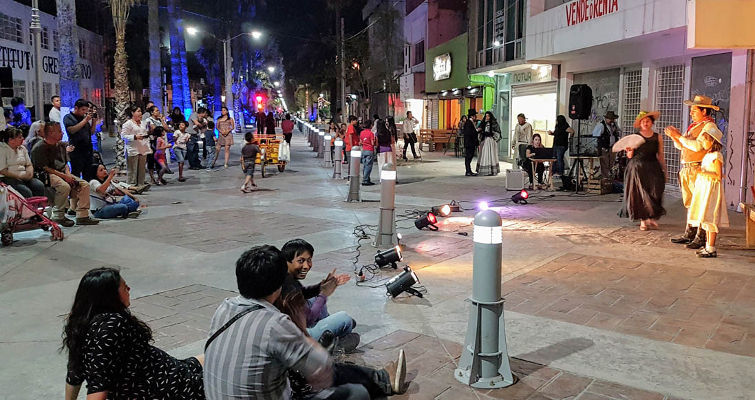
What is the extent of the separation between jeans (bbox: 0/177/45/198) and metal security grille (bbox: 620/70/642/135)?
1267cm

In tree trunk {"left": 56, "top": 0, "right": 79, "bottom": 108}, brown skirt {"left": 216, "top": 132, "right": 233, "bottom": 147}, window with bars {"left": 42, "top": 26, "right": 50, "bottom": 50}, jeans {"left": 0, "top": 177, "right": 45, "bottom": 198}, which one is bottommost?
jeans {"left": 0, "top": 177, "right": 45, "bottom": 198}

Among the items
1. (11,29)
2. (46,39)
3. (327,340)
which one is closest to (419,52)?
Result: (11,29)

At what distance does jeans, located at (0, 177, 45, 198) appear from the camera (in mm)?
9547

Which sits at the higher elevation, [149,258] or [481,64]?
[481,64]

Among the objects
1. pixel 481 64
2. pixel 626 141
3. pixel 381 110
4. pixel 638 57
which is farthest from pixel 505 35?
pixel 381 110

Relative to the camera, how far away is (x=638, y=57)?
1523 cm

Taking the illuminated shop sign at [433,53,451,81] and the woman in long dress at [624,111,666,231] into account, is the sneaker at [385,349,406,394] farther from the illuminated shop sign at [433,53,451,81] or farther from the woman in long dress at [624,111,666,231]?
the illuminated shop sign at [433,53,451,81]

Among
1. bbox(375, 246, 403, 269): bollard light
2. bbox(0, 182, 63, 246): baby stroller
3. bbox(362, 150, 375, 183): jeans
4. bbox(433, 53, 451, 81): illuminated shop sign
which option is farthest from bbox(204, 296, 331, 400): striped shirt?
bbox(433, 53, 451, 81): illuminated shop sign

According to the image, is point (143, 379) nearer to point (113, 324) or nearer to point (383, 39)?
point (113, 324)

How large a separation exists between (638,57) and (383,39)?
27.5 metres

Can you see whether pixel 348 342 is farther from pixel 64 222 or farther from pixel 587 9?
pixel 587 9

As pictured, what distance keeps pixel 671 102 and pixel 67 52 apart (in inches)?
627

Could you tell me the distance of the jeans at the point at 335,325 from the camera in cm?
478

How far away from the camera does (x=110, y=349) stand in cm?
323
